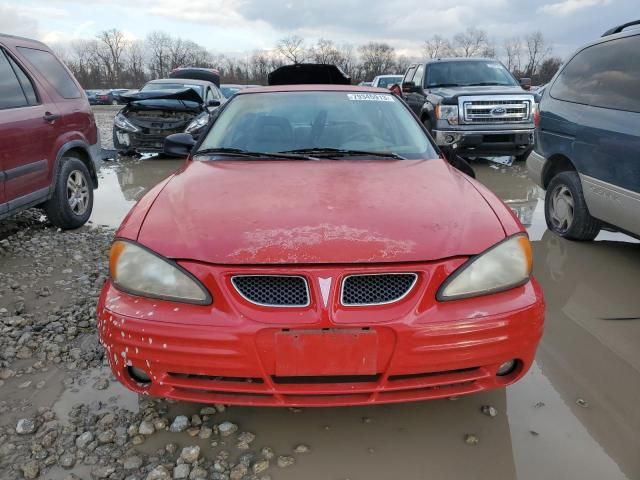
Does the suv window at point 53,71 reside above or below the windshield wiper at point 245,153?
above

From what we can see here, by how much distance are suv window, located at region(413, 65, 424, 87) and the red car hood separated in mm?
7506

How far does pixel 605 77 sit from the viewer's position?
409 centimetres

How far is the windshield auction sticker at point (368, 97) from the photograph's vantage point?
Result: 337cm

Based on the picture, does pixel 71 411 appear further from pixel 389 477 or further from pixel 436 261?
pixel 436 261

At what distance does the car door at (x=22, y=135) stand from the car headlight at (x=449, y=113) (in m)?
5.64

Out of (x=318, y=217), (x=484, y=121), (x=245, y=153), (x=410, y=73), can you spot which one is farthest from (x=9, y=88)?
(x=410, y=73)

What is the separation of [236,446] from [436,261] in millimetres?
1095

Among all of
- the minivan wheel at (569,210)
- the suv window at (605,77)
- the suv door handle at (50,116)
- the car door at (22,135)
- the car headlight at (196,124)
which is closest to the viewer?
the suv window at (605,77)

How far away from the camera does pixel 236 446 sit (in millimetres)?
2023

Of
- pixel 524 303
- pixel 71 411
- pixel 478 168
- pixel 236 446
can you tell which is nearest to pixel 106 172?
pixel 478 168

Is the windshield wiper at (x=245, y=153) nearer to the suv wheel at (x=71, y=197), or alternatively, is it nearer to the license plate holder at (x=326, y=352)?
the license plate holder at (x=326, y=352)

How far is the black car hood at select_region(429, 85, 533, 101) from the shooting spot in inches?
314

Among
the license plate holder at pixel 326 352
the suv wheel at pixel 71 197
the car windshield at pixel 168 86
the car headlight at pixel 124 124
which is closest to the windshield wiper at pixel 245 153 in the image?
the license plate holder at pixel 326 352

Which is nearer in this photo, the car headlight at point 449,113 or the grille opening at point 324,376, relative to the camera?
the grille opening at point 324,376
